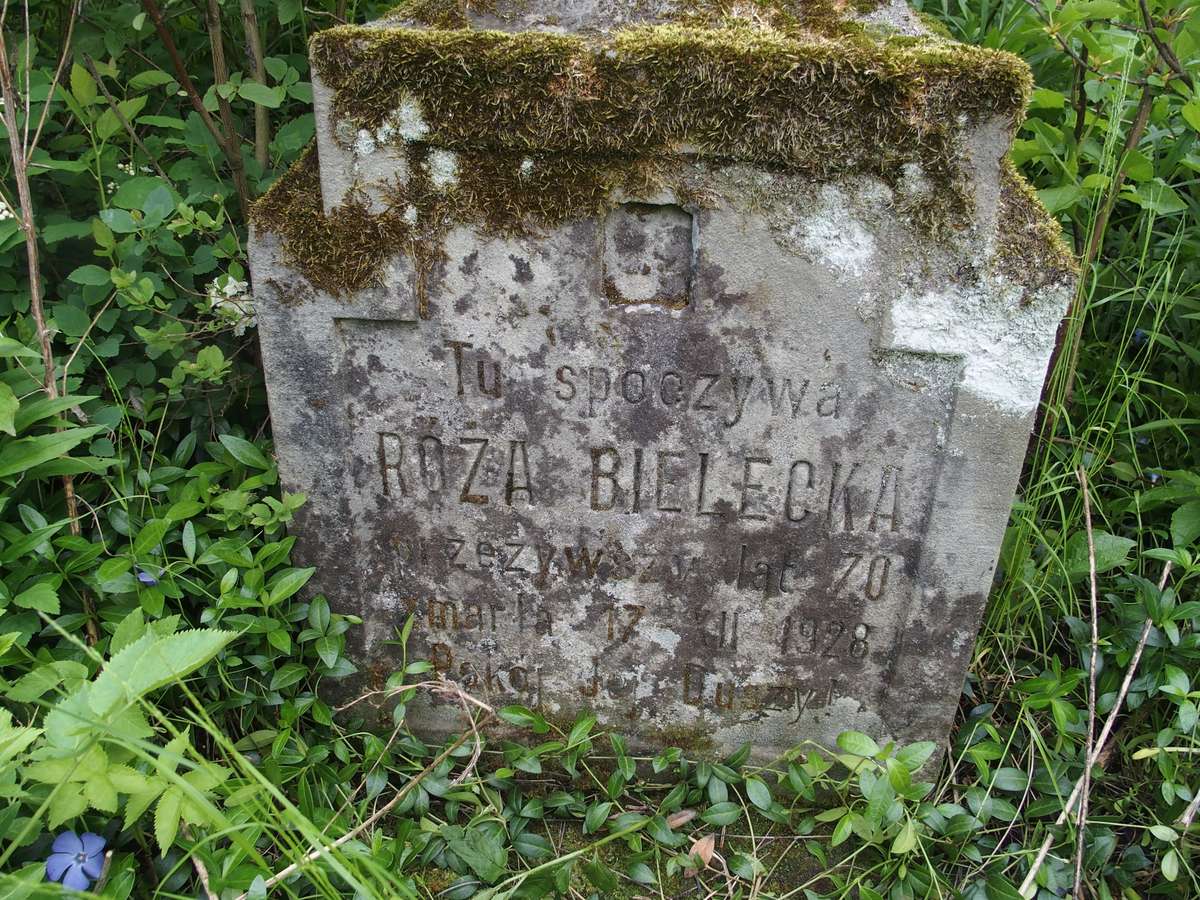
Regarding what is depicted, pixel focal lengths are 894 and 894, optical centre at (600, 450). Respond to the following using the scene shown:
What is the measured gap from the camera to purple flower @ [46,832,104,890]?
162 cm

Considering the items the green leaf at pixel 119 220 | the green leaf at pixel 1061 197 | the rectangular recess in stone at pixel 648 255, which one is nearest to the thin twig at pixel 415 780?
the rectangular recess in stone at pixel 648 255

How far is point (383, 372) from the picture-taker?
1.90 metres

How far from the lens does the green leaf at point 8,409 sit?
1793 mm

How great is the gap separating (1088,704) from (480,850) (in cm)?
148

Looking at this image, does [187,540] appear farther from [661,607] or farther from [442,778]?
[661,607]

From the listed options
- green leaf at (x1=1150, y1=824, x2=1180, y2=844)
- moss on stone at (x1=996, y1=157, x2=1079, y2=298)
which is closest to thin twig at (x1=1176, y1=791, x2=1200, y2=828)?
green leaf at (x1=1150, y1=824, x2=1180, y2=844)

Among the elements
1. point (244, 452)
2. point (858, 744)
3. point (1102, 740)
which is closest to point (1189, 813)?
→ point (1102, 740)

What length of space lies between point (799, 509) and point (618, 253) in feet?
2.23

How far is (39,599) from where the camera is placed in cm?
178

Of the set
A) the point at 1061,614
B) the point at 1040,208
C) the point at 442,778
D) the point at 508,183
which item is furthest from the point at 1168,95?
the point at 442,778

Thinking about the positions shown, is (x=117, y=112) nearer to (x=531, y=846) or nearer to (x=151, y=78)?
(x=151, y=78)

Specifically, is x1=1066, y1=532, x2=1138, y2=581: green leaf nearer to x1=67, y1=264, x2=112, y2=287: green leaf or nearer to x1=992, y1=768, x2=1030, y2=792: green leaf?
x1=992, y1=768, x2=1030, y2=792: green leaf

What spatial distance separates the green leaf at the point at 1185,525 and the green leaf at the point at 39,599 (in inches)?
99.5

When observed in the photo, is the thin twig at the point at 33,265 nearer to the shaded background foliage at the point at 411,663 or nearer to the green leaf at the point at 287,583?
the shaded background foliage at the point at 411,663
